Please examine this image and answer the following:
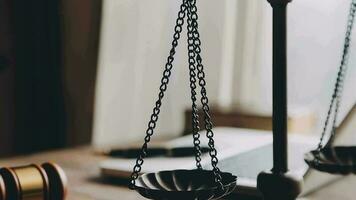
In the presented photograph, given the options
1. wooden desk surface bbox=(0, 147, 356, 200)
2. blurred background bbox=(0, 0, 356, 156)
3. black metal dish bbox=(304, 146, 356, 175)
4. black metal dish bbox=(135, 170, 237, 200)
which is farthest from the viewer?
blurred background bbox=(0, 0, 356, 156)

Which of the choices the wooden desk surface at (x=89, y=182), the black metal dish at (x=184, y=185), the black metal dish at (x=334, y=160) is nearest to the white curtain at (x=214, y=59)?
the wooden desk surface at (x=89, y=182)

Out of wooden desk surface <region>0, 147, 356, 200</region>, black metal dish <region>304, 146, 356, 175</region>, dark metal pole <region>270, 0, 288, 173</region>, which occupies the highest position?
dark metal pole <region>270, 0, 288, 173</region>

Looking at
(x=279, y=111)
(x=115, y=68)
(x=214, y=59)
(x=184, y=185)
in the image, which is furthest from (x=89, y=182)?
(x=214, y=59)

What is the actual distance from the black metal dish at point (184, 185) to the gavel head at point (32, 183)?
271mm

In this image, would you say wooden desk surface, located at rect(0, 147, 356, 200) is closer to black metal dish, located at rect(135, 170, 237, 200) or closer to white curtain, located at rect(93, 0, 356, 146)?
black metal dish, located at rect(135, 170, 237, 200)

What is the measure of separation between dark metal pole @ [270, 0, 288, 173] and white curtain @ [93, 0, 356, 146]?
1.72 m

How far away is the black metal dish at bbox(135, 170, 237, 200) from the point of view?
0.75 meters

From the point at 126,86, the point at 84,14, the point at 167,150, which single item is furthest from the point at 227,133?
the point at 84,14

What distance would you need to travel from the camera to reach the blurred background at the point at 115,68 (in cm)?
271

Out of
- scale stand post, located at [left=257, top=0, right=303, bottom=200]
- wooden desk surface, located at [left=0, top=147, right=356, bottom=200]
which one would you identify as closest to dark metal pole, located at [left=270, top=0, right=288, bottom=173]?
scale stand post, located at [left=257, top=0, right=303, bottom=200]

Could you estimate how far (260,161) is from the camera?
Result: 4.99ft

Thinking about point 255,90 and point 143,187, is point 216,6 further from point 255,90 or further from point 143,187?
point 143,187

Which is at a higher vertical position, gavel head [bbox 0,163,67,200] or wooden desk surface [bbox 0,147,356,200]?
gavel head [bbox 0,163,67,200]

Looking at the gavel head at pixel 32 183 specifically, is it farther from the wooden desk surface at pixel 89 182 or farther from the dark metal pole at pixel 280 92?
the dark metal pole at pixel 280 92
